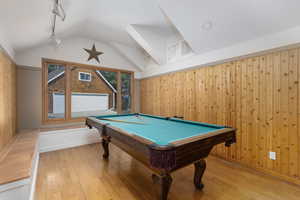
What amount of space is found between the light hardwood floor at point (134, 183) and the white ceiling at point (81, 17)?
2307mm

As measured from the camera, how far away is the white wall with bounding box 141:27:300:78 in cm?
194

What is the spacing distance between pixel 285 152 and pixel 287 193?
1.92ft

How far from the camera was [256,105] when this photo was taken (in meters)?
2.37

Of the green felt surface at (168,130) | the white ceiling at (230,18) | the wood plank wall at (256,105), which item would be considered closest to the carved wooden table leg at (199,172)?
the green felt surface at (168,130)

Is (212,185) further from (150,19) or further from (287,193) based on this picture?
(150,19)

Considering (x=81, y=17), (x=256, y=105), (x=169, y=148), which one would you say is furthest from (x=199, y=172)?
(x=81, y=17)

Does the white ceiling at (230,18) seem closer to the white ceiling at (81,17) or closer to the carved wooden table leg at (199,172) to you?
the white ceiling at (81,17)

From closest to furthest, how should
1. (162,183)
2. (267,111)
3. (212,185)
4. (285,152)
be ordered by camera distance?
(162,183), (212,185), (285,152), (267,111)

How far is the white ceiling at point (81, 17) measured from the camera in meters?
1.81

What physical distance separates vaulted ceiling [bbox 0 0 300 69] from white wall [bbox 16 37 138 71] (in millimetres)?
356

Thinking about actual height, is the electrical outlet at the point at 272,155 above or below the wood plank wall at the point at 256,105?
below

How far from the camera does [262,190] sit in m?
1.85

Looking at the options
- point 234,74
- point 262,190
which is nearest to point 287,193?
point 262,190

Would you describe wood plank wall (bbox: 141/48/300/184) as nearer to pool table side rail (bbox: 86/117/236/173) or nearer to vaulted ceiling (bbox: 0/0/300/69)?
vaulted ceiling (bbox: 0/0/300/69)
